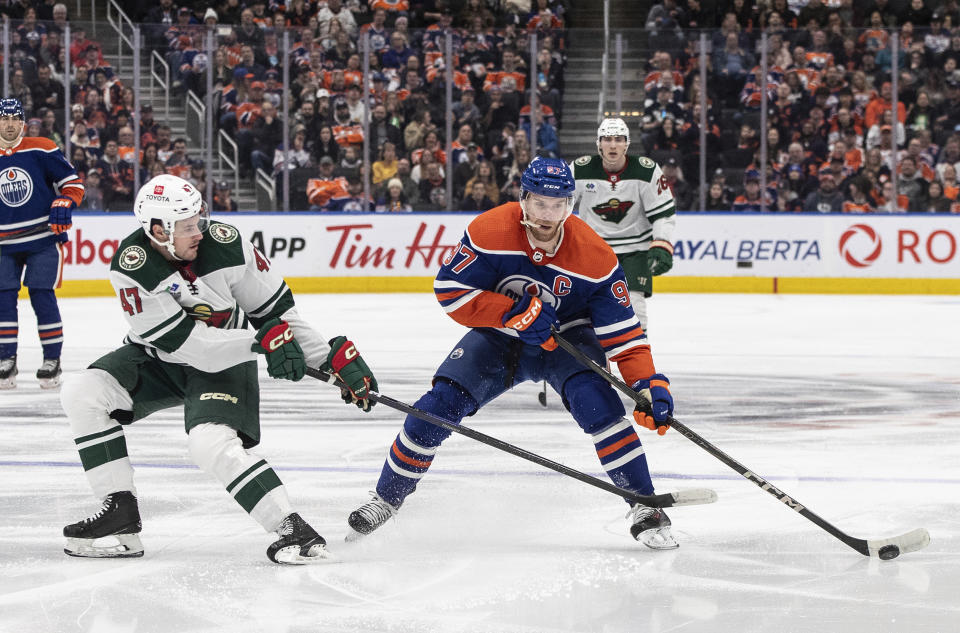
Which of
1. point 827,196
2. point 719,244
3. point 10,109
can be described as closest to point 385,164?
point 719,244

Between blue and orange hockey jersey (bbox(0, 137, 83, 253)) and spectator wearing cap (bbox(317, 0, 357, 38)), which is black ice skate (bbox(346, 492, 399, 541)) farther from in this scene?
spectator wearing cap (bbox(317, 0, 357, 38))

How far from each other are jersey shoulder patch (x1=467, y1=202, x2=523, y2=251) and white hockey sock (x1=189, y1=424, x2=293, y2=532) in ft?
2.75

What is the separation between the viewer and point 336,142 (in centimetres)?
1149

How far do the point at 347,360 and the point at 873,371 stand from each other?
4363 mm

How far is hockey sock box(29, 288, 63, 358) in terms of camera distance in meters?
6.38

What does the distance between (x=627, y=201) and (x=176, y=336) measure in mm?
3312

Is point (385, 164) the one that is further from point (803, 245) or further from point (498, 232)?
point (498, 232)

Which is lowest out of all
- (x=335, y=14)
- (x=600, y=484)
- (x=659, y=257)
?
(x=600, y=484)

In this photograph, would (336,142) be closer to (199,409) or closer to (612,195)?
(612,195)

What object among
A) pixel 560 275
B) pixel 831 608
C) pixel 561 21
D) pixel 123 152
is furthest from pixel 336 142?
pixel 831 608

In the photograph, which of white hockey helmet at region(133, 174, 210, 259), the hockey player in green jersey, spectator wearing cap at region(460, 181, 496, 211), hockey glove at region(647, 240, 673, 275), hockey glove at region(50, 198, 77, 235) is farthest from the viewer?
spectator wearing cap at region(460, 181, 496, 211)

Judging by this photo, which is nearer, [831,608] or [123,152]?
[831,608]

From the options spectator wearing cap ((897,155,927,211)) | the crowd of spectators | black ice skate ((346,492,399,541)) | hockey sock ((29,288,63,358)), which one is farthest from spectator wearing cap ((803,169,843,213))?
black ice skate ((346,492,399,541))

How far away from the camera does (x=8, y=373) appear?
634 centimetres
